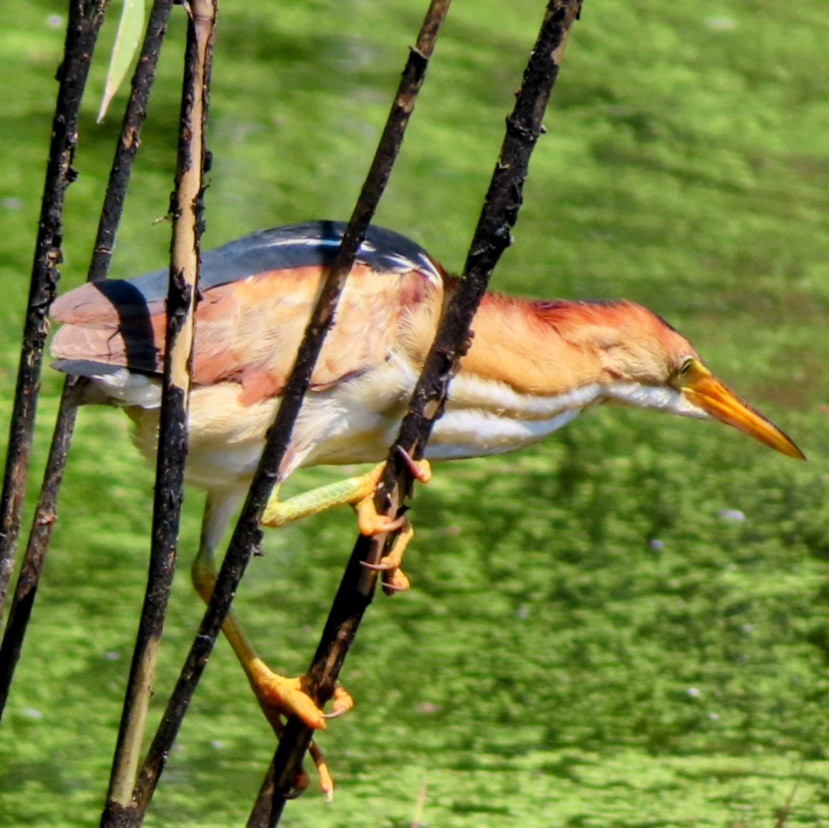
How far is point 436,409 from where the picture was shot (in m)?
1.25

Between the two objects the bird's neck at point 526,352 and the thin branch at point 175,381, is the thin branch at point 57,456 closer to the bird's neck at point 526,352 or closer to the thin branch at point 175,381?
the thin branch at point 175,381

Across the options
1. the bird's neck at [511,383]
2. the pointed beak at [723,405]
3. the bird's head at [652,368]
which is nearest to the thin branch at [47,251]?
the bird's neck at [511,383]

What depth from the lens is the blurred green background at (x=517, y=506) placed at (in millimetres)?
2012

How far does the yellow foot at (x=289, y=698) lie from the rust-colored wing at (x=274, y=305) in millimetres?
240

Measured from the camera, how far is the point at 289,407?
1.13 meters

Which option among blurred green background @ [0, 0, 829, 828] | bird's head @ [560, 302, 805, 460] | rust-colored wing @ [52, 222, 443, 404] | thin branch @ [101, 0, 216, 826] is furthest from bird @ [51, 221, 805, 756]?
blurred green background @ [0, 0, 829, 828]

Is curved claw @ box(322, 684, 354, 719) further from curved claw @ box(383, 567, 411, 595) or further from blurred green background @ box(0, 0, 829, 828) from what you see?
blurred green background @ box(0, 0, 829, 828)

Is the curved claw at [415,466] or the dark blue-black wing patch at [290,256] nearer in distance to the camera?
the curved claw at [415,466]

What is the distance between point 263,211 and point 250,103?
599 mm

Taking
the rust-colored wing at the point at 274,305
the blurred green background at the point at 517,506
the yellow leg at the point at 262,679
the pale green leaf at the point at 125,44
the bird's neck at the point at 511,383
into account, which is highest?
the pale green leaf at the point at 125,44

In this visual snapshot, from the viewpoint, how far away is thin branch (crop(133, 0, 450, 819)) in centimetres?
108

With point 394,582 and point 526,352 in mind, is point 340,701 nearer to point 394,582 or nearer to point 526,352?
point 394,582

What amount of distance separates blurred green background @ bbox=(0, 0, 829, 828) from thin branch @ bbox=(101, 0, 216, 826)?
0.56 m

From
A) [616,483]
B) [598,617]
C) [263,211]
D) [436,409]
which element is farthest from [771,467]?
[436,409]
